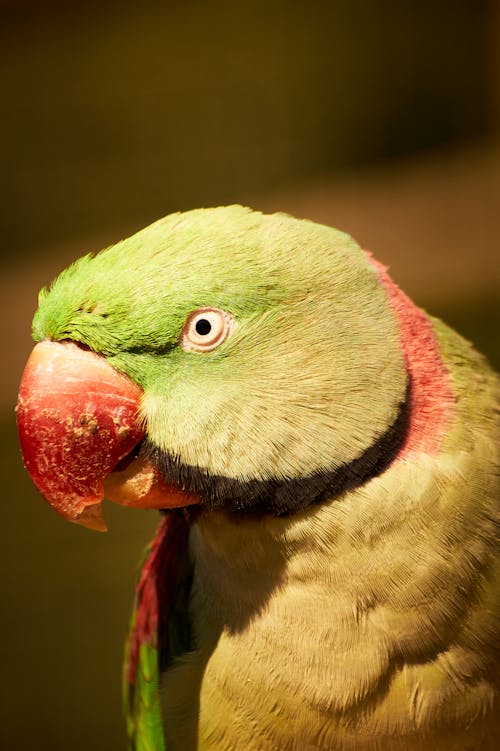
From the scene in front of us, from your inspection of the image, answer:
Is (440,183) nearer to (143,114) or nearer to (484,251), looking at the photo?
(484,251)

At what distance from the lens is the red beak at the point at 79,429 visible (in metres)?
1.02

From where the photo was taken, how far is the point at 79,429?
102cm

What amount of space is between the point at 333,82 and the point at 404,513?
103 inches

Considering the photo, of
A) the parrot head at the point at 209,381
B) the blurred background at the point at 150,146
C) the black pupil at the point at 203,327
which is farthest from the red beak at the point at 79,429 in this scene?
the blurred background at the point at 150,146

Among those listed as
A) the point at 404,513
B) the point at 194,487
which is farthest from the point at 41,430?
the point at 404,513

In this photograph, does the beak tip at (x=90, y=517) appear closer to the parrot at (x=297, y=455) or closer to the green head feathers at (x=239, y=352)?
the parrot at (x=297, y=455)

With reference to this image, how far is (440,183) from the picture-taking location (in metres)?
2.85

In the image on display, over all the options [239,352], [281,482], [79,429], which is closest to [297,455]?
[281,482]

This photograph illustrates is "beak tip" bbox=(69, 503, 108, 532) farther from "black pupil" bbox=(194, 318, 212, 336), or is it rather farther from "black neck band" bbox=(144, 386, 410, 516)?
"black pupil" bbox=(194, 318, 212, 336)

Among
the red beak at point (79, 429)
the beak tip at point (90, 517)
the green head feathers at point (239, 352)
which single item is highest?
the green head feathers at point (239, 352)

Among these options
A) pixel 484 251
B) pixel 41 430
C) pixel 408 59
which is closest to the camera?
pixel 41 430

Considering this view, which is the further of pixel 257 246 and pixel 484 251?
pixel 484 251

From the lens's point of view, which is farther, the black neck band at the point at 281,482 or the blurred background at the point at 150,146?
the blurred background at the point at 150,146

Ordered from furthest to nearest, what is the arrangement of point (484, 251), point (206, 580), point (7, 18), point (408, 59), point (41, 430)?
1. point (7, 18)
2. point (408, 59)
3. point (484, 251)
4. point (206, 580)
5. point (41, 430)
